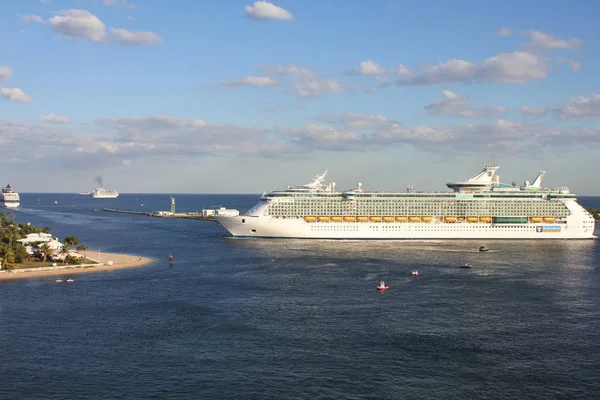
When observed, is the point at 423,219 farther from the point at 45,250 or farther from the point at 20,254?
the point at 20,254

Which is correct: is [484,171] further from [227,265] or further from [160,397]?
[160,397]

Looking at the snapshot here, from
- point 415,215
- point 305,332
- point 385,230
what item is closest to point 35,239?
point 305,332

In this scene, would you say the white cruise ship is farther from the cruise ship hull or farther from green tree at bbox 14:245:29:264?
green tree at bbox 14:245:29:264

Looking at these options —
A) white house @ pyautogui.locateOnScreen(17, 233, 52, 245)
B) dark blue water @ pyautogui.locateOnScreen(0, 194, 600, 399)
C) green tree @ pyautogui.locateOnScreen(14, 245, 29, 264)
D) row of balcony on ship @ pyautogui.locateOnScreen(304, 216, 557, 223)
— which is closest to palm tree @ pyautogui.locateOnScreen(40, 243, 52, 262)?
green tree @ pyautogui.locateOnScreen(14, 245, 29, 264)

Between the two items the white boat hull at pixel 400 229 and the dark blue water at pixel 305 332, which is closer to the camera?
the dark blue water at pixel 305 332

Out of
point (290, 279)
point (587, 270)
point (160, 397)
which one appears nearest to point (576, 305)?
point (587, 270)

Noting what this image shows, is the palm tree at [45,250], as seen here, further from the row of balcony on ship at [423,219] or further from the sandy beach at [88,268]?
the row of balcony on ship at [423,219]

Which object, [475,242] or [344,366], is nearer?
[344,366]

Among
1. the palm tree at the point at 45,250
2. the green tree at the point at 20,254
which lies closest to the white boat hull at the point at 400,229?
the palm tree at the point at 45,250
